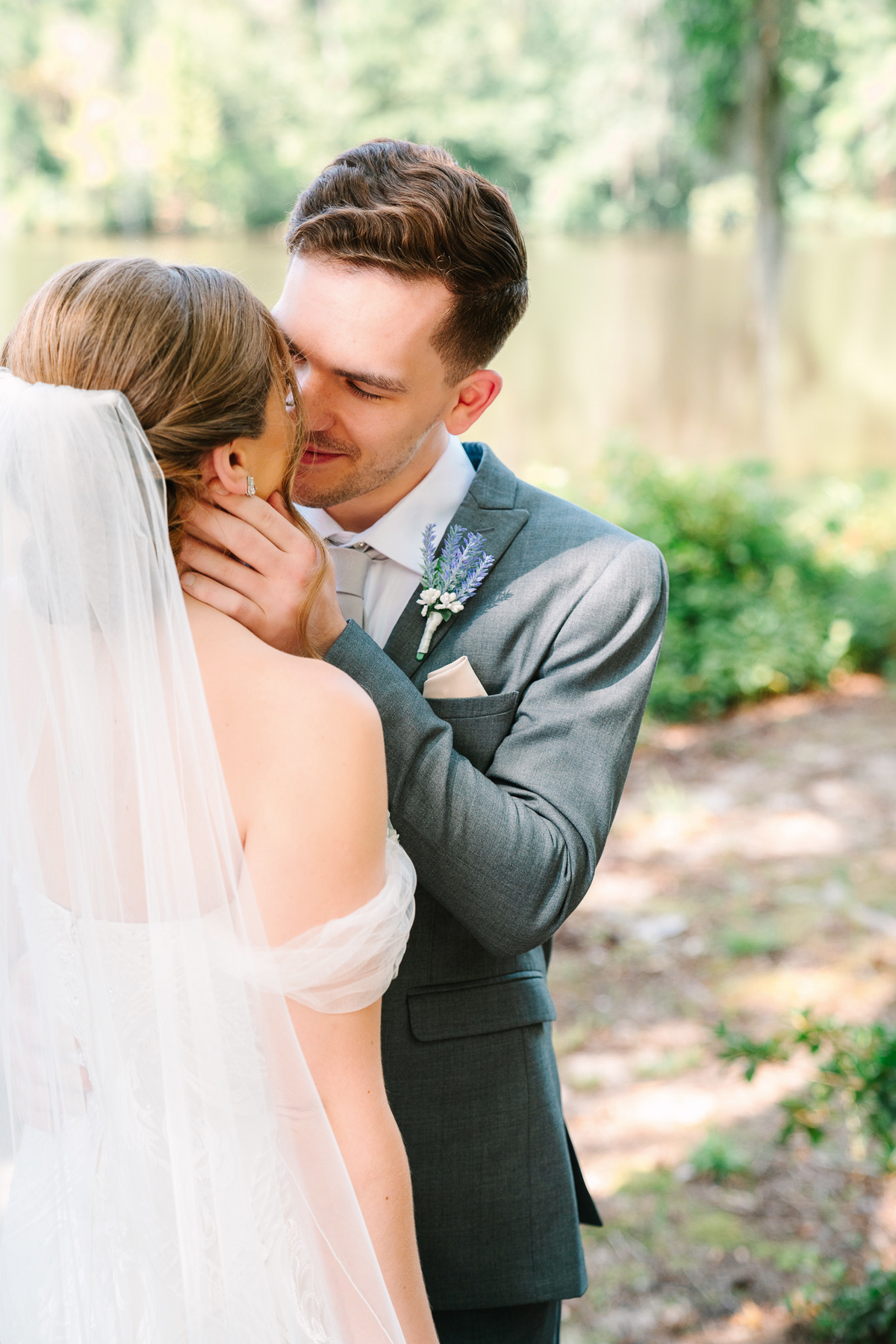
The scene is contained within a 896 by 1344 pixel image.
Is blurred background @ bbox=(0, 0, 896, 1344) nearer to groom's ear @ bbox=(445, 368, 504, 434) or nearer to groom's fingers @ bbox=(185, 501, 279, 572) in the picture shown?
groom's ear @ bbox=(445, 368, 504, 434)

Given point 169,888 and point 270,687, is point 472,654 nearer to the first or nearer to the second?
point 270,687

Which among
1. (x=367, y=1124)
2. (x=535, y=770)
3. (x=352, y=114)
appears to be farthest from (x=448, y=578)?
(x=352, y=114)

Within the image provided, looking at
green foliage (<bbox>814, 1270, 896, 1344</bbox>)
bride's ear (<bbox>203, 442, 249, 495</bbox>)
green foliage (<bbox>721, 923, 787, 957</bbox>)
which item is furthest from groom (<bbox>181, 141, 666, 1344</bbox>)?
green foliage (<bbox>721, 923, 787, 957</bbox>)

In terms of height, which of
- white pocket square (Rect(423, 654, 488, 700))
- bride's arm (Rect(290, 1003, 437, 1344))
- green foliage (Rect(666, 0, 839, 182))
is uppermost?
green foliage (Rect(666, 0, 839, 182))

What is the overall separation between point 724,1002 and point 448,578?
113 inches

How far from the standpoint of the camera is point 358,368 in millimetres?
1741

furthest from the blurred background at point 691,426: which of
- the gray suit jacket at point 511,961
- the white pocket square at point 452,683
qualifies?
the white pocket square at point 452,683

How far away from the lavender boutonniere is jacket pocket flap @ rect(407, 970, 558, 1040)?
0.51 metres

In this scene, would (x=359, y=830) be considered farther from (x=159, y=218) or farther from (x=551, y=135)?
(x=551, y=135)

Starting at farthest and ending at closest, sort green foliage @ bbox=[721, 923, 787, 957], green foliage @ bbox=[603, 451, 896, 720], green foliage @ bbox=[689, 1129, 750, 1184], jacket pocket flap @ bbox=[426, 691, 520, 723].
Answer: green foliage @ bbox=[603, 451, 896, 720] < green foliage @ bbox=[721, 923, 787, 957] < green foliage @ bbox=[689, 1129, 750, 1184] < jacket pocket flap @ bbox=[426, 691, 520, 723]

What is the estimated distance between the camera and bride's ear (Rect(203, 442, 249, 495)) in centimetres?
131

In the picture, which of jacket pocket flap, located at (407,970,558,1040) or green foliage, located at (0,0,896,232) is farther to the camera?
green foliage, located at (0,0,896,232)

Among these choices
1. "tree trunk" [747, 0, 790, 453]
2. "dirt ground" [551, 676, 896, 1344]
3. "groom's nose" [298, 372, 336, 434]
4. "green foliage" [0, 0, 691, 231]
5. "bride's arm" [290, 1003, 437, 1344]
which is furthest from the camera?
"green foliage" [0, 0, 691, 231]

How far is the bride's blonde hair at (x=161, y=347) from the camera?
119cm
